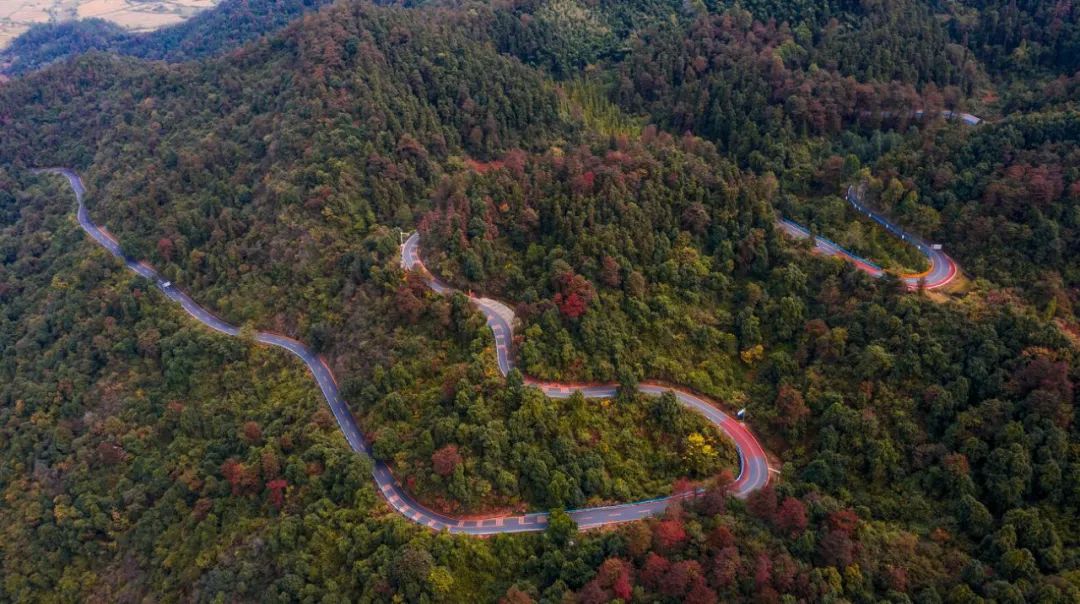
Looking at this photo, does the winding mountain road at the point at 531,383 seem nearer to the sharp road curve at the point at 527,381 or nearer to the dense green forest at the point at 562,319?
the sharp road curve at the point at 527,381

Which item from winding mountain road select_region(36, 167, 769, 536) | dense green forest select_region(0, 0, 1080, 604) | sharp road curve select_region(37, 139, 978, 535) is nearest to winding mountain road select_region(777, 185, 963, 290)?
sharp road curve select_region(37, 139, 978, 535)

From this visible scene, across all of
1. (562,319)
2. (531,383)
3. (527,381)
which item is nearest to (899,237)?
(562,319)

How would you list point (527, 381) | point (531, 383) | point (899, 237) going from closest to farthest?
point (531, 383) < point (527, 381) < point (899, 237)

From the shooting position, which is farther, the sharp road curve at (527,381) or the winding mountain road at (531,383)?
the sharp road curve at (527,381)

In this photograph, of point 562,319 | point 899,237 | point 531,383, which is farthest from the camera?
point 899,237

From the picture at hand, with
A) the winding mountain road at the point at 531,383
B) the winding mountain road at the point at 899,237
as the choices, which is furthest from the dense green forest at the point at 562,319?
the winding mountain road at the point at 899,237

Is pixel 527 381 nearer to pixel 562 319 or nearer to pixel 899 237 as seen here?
pixel 562 319

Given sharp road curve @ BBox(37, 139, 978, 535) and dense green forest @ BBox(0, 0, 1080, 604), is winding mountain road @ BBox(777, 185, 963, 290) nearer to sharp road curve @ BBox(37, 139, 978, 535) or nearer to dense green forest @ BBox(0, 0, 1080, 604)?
sharp road curve @ BBox(37, 139, 978, 535)
